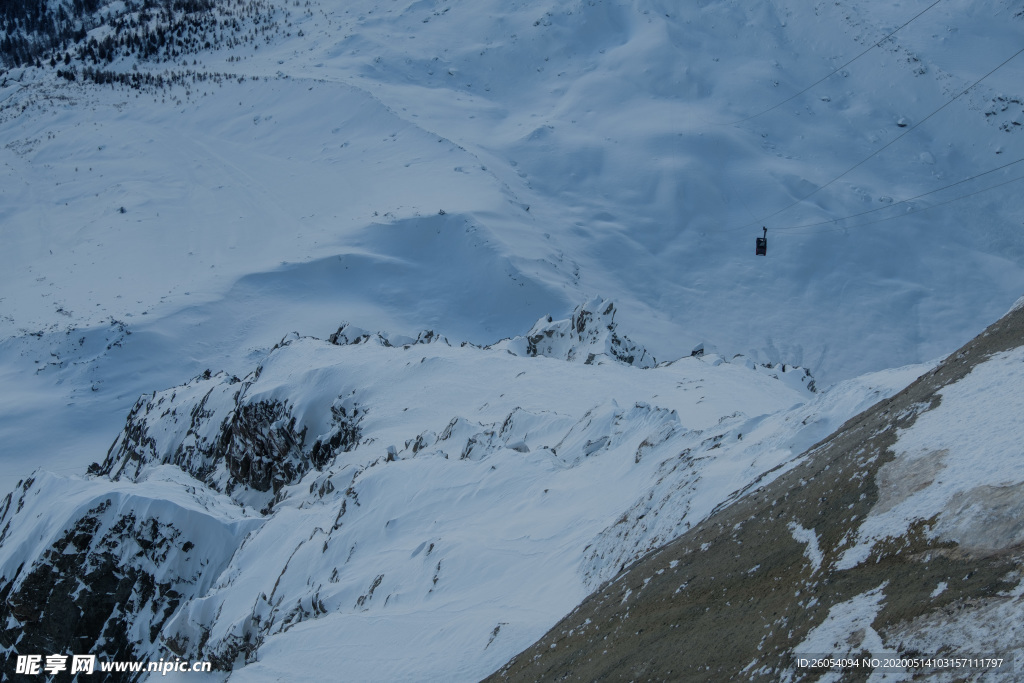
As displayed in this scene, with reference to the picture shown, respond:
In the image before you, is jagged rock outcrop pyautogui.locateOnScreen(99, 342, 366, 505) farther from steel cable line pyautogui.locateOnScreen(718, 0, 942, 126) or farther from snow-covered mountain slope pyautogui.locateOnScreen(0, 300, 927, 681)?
steel cable line pyautogui.locateOnScreen(718, 0, 942, 126)

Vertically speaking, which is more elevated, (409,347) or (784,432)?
(784,432)

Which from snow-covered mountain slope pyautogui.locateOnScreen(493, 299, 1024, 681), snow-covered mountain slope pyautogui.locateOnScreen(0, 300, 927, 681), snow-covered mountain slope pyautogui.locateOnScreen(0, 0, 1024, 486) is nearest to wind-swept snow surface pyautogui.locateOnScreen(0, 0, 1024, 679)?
snow-covered mountain slope pyautogui.locateOnScreen(0, 300, 927, 681)

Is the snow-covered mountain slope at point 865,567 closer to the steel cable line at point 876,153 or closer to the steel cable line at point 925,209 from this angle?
the steel cable line at point 925,209

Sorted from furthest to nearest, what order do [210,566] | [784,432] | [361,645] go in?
1. [210,566]
2. [361,645]
3. [784,432]

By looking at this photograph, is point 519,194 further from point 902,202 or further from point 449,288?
point 902,202

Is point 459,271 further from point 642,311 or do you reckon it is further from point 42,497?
point 42,497

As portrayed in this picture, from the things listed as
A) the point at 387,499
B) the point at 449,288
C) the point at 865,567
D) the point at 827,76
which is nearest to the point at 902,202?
the point at 827,76

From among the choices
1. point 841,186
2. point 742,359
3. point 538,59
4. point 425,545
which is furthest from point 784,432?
point 538,59

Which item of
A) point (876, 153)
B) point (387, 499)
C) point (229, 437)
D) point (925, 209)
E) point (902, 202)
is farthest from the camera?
point (876, 153)
